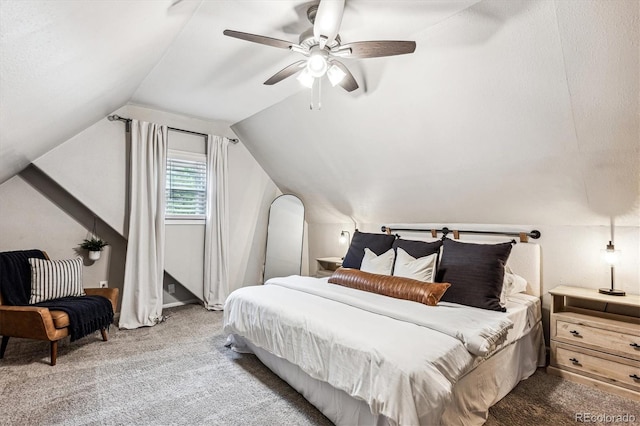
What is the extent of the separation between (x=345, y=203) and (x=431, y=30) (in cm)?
261

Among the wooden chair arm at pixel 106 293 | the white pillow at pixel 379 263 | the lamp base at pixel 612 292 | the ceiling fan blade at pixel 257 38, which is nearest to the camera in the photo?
the ceiling fan blade at pixel 257 38

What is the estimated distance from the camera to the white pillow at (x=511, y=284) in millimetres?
2695

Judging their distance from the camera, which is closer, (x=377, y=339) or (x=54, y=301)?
(x=377, y=339)

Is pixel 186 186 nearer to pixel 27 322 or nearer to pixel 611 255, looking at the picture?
pixel 27 322

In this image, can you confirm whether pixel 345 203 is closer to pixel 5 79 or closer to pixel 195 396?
pixel 195 396

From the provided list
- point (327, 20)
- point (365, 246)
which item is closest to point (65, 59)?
point (327, 20)

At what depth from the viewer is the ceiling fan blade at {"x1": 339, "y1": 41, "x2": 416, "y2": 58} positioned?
6.55 feet

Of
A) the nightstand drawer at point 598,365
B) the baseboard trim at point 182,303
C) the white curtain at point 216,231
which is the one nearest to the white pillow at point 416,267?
the nightstand drawer at point 598,365

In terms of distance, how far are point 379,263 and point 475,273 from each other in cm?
94

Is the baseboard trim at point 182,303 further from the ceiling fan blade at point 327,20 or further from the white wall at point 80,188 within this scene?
the ceiling fan blade at point 327,20

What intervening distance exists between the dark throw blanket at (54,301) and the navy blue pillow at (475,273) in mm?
3129

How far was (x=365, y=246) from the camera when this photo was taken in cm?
377

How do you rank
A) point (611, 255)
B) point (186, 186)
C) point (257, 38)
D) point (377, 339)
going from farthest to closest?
point (186, 186), point (611, 255), point (257, 38), point (377, 339)

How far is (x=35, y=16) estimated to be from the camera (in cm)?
129
